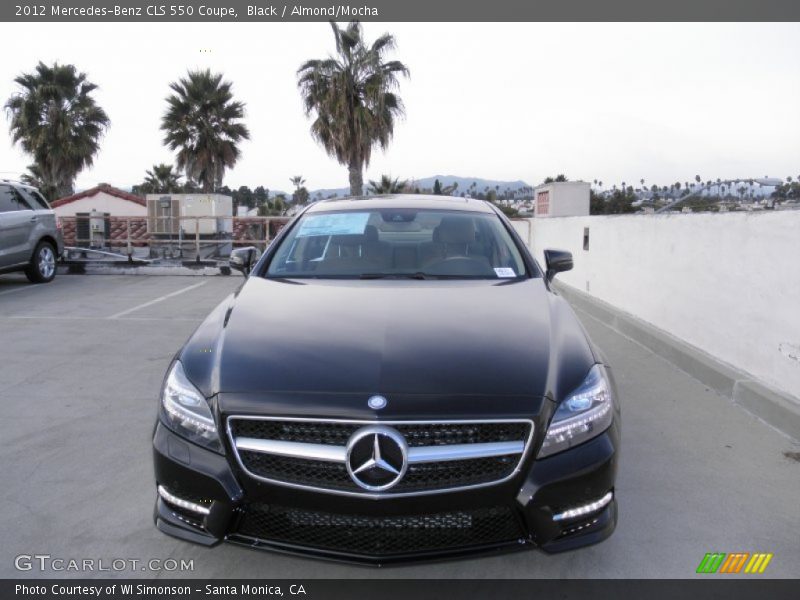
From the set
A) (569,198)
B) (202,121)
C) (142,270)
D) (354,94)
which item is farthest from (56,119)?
(569,198)

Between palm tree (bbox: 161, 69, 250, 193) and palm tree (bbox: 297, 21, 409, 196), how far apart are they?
6.37 meters

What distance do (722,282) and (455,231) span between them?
265 cm

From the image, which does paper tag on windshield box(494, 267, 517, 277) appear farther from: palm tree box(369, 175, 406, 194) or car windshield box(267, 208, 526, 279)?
palm tree box(369, 175, 406, 194)

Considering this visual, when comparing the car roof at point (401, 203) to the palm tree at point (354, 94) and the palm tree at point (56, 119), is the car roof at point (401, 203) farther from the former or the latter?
the palm tree at point (56, 119)

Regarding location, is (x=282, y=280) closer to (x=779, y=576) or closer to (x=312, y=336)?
(x=312, y=336)

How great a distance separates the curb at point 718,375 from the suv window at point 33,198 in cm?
979

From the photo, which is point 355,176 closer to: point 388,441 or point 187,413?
point 187,413

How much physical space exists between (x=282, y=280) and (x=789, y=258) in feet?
11.1

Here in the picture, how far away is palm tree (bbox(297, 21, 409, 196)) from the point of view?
2439 cm

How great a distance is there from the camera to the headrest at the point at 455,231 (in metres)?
4.11

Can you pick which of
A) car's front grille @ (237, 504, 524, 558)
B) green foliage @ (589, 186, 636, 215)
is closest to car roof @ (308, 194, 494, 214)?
car's front grille @ (237, 504, 524, 558)

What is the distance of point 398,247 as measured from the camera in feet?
13.1

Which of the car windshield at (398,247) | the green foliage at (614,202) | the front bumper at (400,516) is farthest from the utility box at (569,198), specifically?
the front bumper at (400,516)

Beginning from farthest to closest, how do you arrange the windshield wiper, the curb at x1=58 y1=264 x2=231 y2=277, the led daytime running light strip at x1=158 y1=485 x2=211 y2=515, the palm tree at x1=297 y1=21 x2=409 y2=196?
the palm tree at x1=297 y1=21 x2=409 y2=196 < the curb at x1=58 y1=264 x2=231 y2=277 < the windshield wiper < the led daytime running light strip at x1=158 y1=485 x2=211 y2=515
